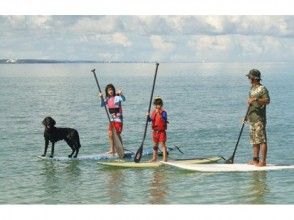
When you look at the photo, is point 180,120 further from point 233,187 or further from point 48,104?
point 233,187

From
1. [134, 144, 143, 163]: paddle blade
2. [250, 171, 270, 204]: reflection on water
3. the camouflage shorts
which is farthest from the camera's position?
[134, 144, 143, 163]: paddle blade

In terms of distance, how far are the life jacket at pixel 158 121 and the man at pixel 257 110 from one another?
183cm

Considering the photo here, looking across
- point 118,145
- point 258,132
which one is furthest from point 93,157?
point 258,132

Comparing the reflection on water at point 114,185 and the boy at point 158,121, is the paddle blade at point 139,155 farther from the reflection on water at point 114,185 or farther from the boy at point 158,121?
the reflection on water at point 114,185

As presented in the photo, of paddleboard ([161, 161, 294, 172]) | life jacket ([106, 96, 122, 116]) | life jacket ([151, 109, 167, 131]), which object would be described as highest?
life jacket ([106, 96, 122, 116])

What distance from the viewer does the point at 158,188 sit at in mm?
13453

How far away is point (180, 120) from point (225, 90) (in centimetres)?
1636

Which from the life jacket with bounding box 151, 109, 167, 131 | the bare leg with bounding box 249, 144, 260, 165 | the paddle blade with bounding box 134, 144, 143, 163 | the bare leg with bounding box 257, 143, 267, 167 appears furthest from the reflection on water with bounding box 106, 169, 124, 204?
the bare leg with bounding box 257, 143, 267, 167

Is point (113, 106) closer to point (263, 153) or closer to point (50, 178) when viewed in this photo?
point (50, 178)

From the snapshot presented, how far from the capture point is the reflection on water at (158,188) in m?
12.7

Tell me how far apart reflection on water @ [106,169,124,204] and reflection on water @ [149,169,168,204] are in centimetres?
60

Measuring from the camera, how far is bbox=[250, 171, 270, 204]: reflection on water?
1259 cm

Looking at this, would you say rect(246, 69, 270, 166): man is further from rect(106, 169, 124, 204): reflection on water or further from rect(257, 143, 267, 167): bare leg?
rect(106, 169, 124, 204): reflection on water
